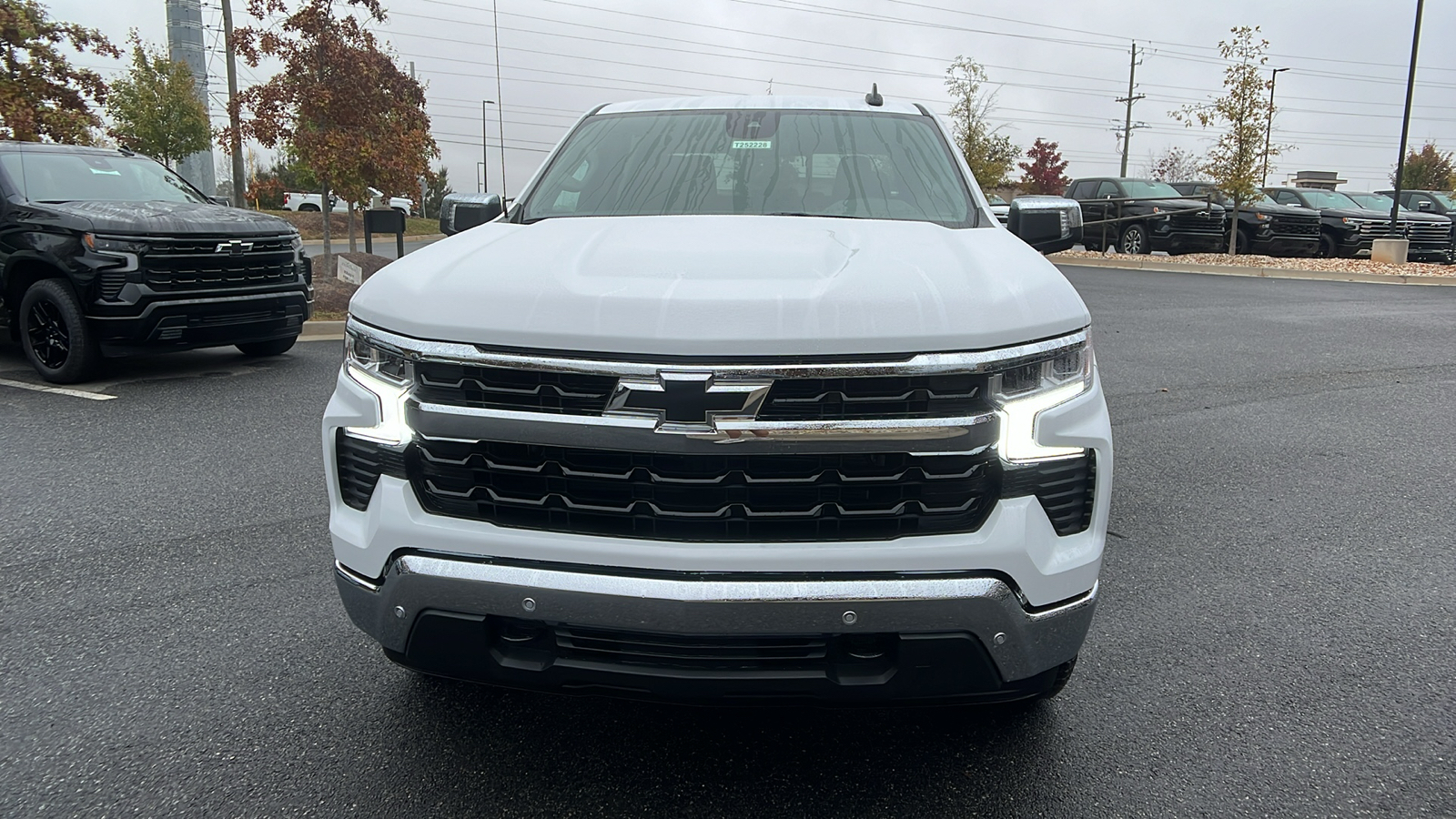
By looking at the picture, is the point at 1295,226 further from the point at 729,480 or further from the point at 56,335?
A: the point at 729,480

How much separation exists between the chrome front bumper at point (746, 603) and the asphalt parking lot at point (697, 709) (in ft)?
1.95

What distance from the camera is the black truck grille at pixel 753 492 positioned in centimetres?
204

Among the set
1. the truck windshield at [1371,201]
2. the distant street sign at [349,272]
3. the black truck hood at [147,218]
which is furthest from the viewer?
the truck windshield at [1371,201]

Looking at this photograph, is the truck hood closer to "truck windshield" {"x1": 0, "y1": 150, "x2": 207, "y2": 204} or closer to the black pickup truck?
the black pickup truck

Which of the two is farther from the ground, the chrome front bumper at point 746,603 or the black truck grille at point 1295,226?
the black truck grille at point 1295,226

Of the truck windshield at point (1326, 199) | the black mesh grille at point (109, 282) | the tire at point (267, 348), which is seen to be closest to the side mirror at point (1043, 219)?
the black mesh grille at point (109, 282)

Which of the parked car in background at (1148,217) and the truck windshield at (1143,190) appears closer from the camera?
the parked car in background at (1148,217)

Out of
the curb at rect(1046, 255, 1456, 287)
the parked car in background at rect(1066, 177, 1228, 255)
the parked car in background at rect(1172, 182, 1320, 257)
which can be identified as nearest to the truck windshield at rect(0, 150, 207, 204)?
the curb at rect(1046, 255, 1456, 287)

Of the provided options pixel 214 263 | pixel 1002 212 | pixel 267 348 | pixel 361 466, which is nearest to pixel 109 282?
pixel 214 263

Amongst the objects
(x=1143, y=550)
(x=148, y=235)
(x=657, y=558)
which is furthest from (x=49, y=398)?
(x=1143, y=550)

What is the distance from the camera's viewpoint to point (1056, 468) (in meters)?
2.12

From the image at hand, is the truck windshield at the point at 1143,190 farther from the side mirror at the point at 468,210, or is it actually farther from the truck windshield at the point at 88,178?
the side mirror at the point at 468,210

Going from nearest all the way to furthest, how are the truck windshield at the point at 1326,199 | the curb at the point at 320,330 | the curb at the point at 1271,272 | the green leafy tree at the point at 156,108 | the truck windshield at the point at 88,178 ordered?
1. the truck windshield at the point at 88,178
2. the curb at the point at 320,330
3. the curb at the point at 1271,272
4. the truck windshield at the point at 1326,199
5. the green leafy tree at the point at 156,108

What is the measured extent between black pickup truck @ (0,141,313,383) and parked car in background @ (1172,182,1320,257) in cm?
2160
